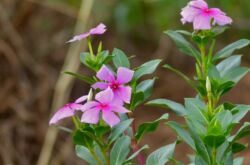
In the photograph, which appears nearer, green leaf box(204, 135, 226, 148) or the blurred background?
green leaf box(204, 135, 226, 148)

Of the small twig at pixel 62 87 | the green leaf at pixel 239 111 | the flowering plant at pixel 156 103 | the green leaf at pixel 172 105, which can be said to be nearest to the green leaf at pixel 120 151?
the flowering plant at pixel 156 103

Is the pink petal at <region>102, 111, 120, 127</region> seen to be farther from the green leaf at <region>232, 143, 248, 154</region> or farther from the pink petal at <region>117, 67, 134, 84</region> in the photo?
the green leaf at <region>232, 143, 248, 154</region>

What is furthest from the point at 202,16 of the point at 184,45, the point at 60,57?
the point at 60,57

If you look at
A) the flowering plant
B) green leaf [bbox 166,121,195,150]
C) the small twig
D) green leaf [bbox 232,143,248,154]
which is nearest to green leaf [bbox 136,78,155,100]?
the flowering plant

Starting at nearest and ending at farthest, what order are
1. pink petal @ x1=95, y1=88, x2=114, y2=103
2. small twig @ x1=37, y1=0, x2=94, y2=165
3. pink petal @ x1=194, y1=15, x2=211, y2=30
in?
pink petal @ x1=95, y1=88, x2=114, y2=103 → pink petal @ x1=194, y1=15, x2=211, y2=30 → small twig @ x1=37, y1=0, x2=94, y2=165

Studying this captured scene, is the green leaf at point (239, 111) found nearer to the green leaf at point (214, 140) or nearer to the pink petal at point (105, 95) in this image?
the green leaf at point (214, 140)

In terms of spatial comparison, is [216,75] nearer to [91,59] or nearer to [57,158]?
[91,59]

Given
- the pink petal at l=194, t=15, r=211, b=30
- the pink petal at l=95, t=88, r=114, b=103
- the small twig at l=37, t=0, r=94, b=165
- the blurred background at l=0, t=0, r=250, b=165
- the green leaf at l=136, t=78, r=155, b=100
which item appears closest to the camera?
the pink petal at l=95, t=88, r=114, b=103
